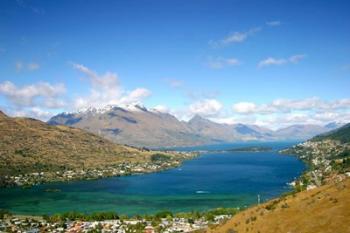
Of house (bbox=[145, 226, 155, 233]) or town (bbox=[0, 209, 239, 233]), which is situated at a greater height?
town (bbox=[0, 209, 239, 233])

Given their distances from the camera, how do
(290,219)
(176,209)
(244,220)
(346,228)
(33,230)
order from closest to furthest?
(346,228), (290,219), (244,220), (33,230), (176,209)

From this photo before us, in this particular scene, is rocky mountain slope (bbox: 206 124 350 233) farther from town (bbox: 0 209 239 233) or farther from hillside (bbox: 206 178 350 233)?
town (bbox: 0 209 239 233)

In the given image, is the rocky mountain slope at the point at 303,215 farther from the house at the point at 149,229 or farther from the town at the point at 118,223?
the house at the point at 149,229

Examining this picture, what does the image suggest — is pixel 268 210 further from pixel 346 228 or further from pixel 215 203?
pixel 215 203

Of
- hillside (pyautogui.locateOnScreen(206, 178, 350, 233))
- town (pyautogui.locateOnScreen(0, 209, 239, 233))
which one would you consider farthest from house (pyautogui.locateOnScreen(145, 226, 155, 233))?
hillside (pyautogui.locateOnScreen(206, 178, 350, 233))

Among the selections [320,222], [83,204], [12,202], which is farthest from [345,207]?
[12,202]

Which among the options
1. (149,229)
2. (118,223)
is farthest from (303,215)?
(118,223)

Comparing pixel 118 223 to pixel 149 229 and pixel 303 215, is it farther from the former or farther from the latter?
pixel 303 215

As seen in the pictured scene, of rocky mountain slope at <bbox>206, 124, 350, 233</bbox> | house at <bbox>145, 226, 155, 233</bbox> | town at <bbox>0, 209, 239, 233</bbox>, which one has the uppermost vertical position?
rocky mountain slope at <bbox>206, 124, 350, 233</bbox>

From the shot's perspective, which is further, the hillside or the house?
the house
